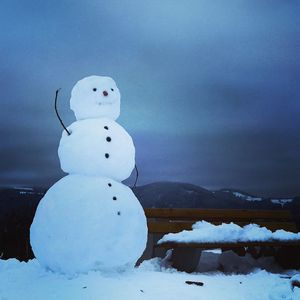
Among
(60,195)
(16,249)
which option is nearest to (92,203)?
(60,195)

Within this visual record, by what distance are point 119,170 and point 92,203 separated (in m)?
0.73

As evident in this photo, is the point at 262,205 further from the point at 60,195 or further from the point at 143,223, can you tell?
the point at 60,195

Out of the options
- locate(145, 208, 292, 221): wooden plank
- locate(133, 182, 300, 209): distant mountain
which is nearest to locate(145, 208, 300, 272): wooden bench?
locate(145, 208, 292, 221): wooden plank

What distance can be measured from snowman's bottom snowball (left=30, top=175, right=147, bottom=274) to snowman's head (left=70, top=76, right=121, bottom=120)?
1.01 m

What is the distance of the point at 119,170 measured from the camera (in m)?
5.38

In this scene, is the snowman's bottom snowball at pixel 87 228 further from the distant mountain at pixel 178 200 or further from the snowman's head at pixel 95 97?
the distant mountain at pixel 178 200

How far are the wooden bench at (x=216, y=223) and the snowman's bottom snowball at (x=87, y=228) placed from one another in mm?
2098

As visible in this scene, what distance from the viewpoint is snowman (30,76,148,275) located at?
4723mm

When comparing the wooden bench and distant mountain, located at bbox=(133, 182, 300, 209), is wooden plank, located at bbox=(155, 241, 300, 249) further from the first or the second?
distant mountain, located at bbox=(133, 182, 300, 209)

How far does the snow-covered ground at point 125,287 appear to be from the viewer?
4.18 metres

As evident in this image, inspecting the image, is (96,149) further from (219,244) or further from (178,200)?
(178,200)

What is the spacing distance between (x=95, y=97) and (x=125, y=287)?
2644 mm

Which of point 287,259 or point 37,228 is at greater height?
point 37,228

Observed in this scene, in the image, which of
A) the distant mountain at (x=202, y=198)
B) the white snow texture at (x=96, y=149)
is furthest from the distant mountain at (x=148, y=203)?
the white snow texture at (x=96, y=149)
